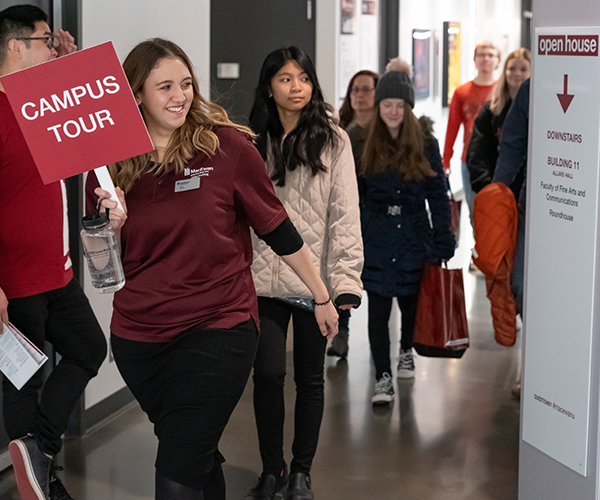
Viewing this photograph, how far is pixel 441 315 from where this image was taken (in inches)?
156

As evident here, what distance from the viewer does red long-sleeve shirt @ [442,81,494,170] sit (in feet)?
21.4

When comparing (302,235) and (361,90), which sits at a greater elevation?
(361,90)

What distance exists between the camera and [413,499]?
308 cm

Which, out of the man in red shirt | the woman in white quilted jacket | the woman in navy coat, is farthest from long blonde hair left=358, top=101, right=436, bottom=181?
the man in red shirt

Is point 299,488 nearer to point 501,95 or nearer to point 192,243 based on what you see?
point 192,243

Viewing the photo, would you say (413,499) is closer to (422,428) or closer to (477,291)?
(422,428)

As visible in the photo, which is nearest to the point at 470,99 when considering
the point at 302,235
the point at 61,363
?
the point at 302,235

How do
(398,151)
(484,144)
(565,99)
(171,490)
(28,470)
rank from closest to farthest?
(171,490) → (565,99) → (28,470) → (398,151) → (484,144)

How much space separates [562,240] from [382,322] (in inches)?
64.0

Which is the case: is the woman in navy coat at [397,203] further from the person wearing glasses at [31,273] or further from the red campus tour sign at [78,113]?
the red campus tour sign at [78,113]

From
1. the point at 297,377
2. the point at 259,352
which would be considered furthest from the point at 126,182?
the point at 297,377

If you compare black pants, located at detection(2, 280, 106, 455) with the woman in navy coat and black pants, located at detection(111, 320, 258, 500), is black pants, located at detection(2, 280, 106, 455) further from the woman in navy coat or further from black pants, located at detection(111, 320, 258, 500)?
the woman in navy coat

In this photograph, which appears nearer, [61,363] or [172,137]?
[172,137]

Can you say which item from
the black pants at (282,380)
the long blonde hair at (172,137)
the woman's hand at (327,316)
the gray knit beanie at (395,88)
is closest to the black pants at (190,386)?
the woman's hand at (327,316)
